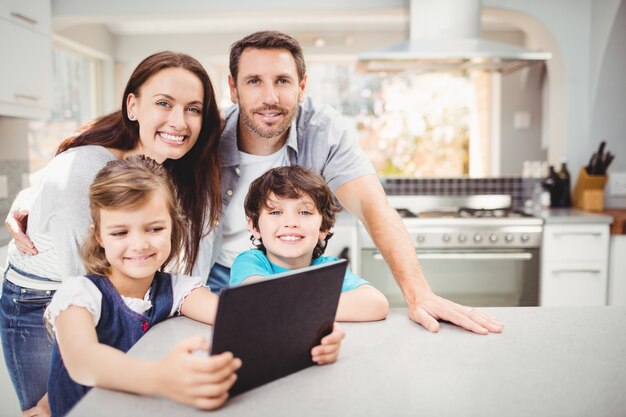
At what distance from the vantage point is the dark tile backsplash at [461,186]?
400cm

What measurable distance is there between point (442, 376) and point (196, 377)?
1.26 ft

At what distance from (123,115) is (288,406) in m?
1.05

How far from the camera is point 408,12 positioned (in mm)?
3596

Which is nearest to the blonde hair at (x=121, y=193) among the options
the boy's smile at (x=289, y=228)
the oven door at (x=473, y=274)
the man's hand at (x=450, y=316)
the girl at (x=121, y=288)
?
A: the girl at (x=121, y=288)

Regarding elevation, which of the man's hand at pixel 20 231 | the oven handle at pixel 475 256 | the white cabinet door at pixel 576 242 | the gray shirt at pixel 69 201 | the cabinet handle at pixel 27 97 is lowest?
the oven handle at pixel 475 256

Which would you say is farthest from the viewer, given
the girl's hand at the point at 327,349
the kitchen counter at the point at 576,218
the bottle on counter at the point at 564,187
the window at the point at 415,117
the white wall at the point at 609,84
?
the window at the point at 415,117

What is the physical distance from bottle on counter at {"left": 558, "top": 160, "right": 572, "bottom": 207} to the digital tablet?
3.17 metres

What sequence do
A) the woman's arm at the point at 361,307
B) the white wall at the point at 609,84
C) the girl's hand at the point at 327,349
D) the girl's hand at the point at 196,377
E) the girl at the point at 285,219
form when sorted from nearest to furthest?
the girl's hand at the point at 196,377
the girl's hand at the point at 327,349
the woman's arm at the point at 361,307
the girl at the point at 285,219
the white wall at the point at 609,84

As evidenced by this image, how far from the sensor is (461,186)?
4.00 metres

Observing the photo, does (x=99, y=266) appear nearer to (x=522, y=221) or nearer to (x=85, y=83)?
(x=522, y=221)

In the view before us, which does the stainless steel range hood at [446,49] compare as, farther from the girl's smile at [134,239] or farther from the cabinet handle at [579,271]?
the girl's smile at [134,239]

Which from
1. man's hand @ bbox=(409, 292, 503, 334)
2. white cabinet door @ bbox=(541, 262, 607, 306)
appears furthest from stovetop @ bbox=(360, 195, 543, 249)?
man's hand @ bbox=(409, 292, 503, 334)

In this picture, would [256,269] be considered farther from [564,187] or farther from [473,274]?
[564,187]

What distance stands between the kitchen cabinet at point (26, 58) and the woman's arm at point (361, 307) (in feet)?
7.59
